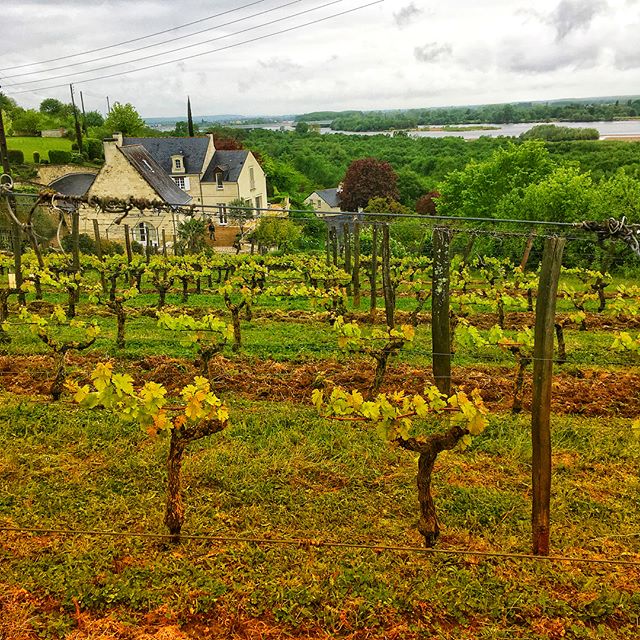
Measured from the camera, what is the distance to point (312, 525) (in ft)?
19.2

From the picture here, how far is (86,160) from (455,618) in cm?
5788

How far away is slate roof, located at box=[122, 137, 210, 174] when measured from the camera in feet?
155

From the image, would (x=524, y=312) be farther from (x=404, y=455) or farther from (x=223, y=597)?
(x=223, y=597)

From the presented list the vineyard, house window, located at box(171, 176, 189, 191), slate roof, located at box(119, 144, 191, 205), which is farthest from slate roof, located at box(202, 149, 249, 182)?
the vineyard

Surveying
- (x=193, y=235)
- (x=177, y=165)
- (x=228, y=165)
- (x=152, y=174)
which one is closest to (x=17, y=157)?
(x=177, y=165)

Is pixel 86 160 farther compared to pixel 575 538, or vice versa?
pixel 86 160

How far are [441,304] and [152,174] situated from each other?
3375 cm

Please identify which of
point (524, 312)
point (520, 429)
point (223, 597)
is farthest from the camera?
point (524, 312)

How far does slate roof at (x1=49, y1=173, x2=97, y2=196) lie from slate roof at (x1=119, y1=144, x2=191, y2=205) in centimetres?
635

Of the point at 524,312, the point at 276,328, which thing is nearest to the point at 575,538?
the point at 276,328

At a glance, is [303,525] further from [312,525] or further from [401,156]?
[401,156]

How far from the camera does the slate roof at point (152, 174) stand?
35.8 metres

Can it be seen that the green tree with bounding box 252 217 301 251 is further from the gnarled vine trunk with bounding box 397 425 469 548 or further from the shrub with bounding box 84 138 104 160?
the gnarled vine trunk with bounding box 397 425 469 548

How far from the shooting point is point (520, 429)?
8094 millimetres
